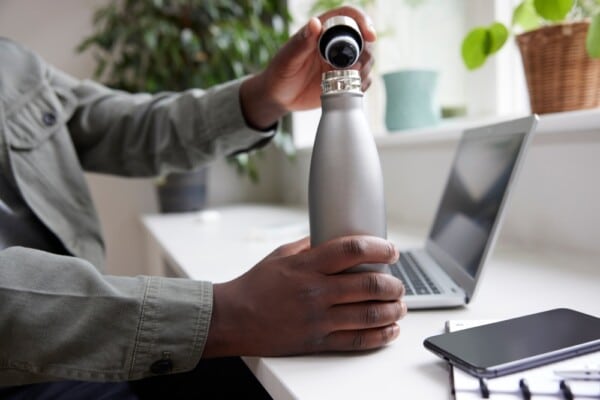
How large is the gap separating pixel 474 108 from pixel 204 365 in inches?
37.8

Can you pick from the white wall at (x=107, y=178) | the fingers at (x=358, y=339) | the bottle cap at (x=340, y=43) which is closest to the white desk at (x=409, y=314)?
the fingers at (x=358, y=339)

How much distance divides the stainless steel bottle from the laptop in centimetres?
16

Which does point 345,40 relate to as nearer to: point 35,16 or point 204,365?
point 204,365

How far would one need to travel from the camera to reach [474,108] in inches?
51.7

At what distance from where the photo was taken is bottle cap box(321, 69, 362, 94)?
1.33 ft

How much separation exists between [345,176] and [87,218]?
2.01 ft

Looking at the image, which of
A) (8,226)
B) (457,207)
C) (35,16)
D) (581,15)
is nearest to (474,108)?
(581,15)

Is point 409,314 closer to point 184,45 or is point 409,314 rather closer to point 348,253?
point 348,253

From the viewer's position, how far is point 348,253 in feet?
1.27

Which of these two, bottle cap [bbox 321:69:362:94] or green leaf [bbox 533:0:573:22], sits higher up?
green leaf [bbox 533:0:573:22]

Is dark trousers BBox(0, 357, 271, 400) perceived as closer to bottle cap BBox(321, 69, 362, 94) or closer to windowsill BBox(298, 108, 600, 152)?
bottle cap BBox(321, 69, 362, 94)

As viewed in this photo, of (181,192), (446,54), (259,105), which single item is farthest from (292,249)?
(181,192)

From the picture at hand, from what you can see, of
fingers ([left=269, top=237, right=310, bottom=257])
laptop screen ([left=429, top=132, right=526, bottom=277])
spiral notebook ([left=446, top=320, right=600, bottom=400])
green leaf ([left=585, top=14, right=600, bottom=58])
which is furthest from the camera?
green leaf ([left=585, top=14, right=600, bottom=58])

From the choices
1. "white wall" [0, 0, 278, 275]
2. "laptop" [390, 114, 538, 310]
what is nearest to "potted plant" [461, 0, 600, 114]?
"laptop" [390, 114, 538, 310]
